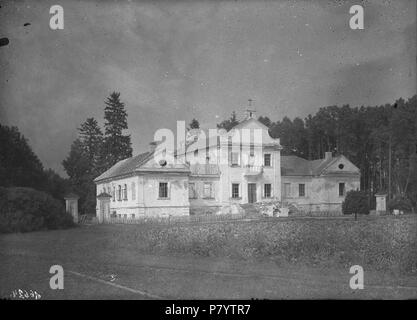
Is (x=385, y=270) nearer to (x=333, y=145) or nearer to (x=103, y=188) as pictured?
(x=333, y=145)

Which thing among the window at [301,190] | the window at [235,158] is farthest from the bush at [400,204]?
the window at [235,158]

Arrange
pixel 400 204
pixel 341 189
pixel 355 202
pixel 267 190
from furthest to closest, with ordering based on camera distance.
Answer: pixel 267 190
pixel 400 204
pixel 355 202
pixel 341 189

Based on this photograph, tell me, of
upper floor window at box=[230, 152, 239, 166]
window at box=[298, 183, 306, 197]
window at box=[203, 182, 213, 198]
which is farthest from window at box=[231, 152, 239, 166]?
window at box=[298, 183, 306, 197]

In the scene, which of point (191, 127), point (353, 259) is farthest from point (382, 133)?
point (191, 127)

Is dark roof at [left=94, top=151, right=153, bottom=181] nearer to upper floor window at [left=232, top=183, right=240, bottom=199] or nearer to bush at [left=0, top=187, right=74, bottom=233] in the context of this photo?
bush at [left=0, top=187, right=74, bottom=233]

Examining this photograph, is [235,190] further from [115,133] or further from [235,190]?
[115,133]

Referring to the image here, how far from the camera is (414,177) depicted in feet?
52.5

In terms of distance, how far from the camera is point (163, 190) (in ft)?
64.1

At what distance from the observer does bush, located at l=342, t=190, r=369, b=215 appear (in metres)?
15.3

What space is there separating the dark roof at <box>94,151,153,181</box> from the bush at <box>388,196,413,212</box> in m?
9.44

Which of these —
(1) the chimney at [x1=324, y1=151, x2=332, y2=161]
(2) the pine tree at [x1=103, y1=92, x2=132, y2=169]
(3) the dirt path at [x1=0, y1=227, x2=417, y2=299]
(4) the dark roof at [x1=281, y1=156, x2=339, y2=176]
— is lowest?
(3) the dirt path at [x1=0, y1=227, x2=417, y2=299]

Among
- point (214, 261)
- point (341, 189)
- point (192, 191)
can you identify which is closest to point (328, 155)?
point (341, 189)

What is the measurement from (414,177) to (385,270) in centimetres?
687

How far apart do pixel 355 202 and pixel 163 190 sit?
8.18 m
